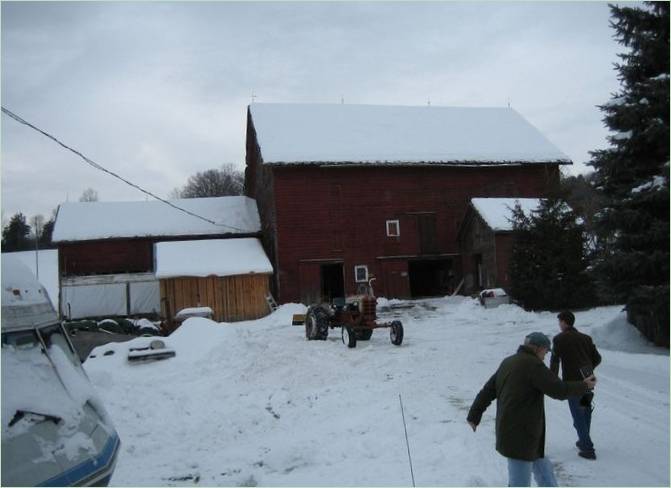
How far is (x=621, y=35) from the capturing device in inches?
503

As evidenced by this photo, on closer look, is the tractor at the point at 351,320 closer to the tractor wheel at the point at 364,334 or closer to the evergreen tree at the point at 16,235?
the tractor wheel at the point at 364,334

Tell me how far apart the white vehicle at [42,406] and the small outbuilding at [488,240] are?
73.0 feet

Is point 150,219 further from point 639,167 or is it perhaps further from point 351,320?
point 639,167

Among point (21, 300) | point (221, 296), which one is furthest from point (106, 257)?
point (21, 300)

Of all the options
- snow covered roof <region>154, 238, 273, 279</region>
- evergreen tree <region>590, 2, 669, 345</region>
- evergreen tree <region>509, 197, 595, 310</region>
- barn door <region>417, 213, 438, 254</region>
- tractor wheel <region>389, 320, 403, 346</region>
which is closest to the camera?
evergreen tree <region>590, 2, 669, 345</region>

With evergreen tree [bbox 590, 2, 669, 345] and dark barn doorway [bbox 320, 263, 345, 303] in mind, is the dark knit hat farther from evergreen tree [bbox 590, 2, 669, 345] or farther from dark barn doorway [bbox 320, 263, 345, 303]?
dark barn doorway [bbox 320, 263, 345, 303]

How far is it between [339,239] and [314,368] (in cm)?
1893

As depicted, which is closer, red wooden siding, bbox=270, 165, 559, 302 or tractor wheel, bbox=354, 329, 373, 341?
tractor wheel, bbox=354, 329, 373, 341

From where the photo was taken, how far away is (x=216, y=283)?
91.3ft

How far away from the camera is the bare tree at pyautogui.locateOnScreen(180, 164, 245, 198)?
78.8 metres

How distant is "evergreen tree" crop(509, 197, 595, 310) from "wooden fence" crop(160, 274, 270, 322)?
1179 centimetres

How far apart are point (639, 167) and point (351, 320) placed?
7986 millimetres

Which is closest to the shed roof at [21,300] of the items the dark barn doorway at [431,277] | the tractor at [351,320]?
the tractor at [351,320]

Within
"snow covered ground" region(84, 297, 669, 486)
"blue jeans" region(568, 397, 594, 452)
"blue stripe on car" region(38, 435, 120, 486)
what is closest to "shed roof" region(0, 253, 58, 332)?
"blue stripe on car" region(38, 435, 120, 486)
